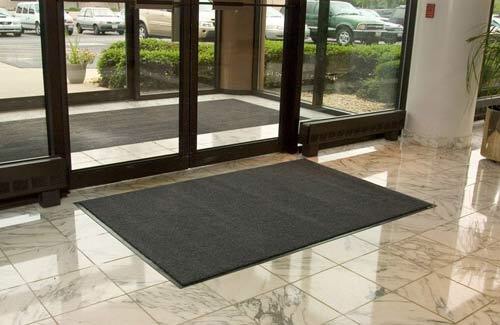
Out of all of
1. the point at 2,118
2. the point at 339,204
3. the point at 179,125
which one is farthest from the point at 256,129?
the point at 2,118

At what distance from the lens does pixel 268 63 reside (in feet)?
17.0

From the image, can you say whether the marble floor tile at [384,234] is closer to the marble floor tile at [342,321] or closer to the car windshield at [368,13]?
the marble floor tile at [342,321]

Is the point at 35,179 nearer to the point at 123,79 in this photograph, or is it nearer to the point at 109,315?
the point at 123,79

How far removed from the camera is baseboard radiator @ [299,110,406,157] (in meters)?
5.29

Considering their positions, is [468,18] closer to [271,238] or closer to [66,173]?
[271,238]

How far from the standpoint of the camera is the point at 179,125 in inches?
185

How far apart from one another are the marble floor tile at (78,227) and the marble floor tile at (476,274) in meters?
2.15

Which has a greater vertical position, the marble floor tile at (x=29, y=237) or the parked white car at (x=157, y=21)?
the parked white car at (x=157, y=21)

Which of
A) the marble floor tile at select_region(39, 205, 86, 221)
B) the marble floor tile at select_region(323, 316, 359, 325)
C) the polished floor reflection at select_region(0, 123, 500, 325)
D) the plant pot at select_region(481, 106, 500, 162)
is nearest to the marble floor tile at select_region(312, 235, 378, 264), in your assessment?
the polished floor reflection at select_region(0, 123, 500, 325)

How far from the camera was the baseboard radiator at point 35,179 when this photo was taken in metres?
3.63

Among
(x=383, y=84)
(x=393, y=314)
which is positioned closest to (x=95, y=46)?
(x=393, y=314)

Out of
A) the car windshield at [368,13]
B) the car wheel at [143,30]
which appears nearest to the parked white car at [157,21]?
the car wheel at [143,30]

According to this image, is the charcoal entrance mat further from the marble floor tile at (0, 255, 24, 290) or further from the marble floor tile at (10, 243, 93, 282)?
the marble floor tile at (0, 255, 24, 290)

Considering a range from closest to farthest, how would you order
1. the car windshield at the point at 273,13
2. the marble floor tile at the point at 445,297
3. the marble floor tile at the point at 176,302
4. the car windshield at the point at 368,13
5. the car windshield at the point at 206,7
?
the marble floor tile at the point at 176,302 → the marble floor tile at the point at 445,297 → the car windshield at the point at 206,7 → the car windshield at the point at 273,13 → the car windshield at the point at 368,13
